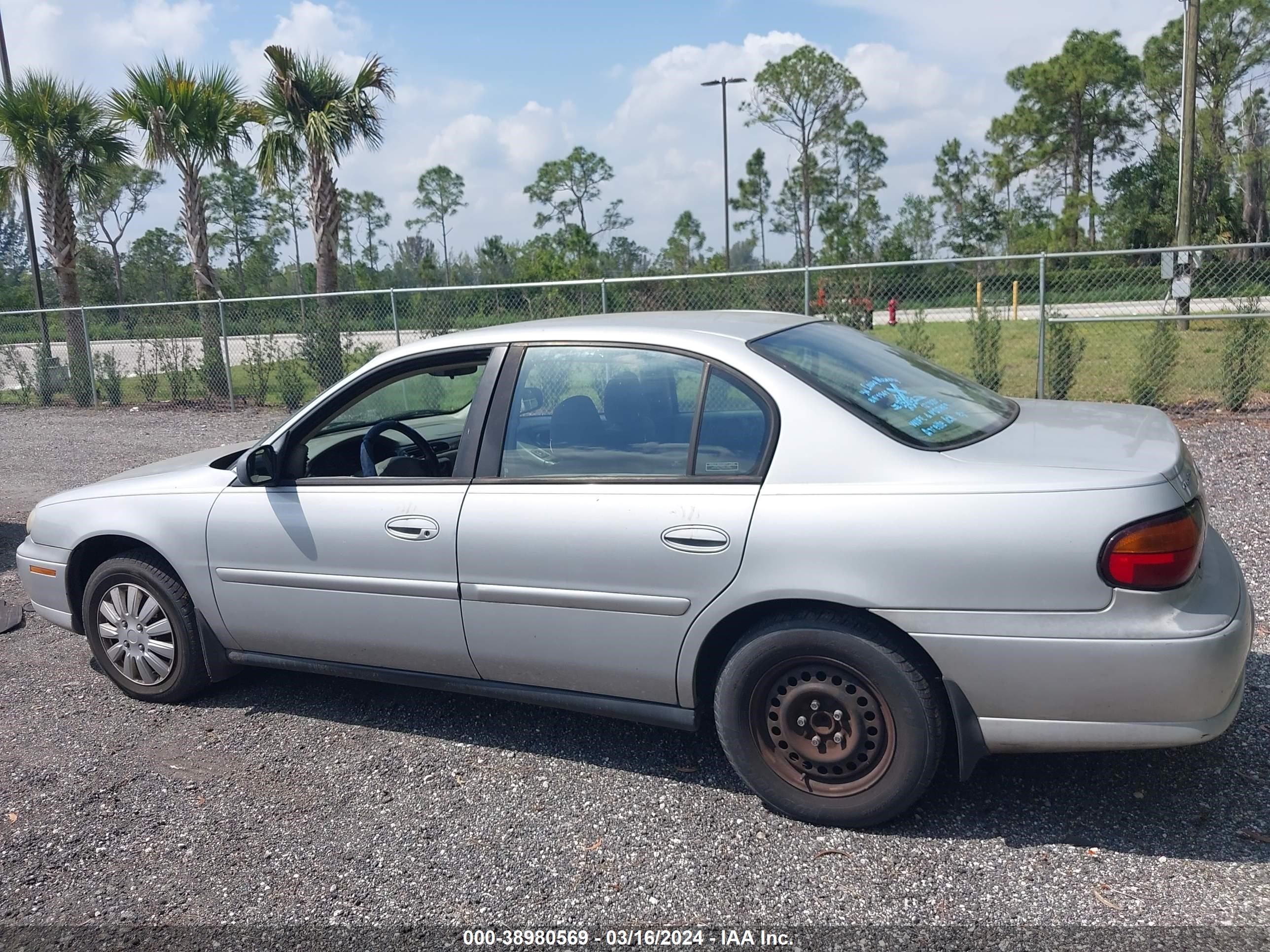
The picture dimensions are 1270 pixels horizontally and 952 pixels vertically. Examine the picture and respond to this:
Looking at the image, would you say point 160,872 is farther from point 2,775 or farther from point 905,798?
point 905,798

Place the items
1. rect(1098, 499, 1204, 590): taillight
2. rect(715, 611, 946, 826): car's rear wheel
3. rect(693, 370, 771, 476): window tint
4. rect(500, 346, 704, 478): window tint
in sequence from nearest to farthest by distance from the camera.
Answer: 1. rect(1098, 499, 1204, 590): taillight
2. rect(715, 611, 946, 826): car's rear wheel
3. rect(693, 370, 771, 476): window tint
4. rect(500, 346, 704, 478): window tint

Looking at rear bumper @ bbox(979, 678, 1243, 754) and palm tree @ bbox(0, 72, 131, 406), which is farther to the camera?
palm tree @ bbox(0, 72, 131, 406)

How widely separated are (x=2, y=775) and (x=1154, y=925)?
4.03 meters

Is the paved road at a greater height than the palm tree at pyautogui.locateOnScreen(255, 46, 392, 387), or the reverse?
the palm tree at pyautogui.locateOnScreen(255, 46, 392, 387)

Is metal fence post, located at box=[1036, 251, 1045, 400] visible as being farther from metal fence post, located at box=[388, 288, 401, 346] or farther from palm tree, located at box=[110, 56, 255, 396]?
palm tree, located at box=[110, 56, 255, 396]

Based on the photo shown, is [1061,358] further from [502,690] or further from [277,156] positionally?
[277,156]

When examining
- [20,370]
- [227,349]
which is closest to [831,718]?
[227,349]

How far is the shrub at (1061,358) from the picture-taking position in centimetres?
1073

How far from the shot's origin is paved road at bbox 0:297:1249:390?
11297 millimetres

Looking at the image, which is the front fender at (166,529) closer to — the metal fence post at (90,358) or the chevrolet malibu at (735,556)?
the chevrolet malibu at (735,556)

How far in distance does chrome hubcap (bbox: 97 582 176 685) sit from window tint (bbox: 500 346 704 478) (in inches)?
74.7

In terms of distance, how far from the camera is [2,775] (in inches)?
155

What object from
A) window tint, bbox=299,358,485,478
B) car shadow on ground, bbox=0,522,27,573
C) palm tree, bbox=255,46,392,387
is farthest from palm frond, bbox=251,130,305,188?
window tint, bbox=299,358,485,478

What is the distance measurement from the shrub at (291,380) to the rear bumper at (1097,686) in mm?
13075
